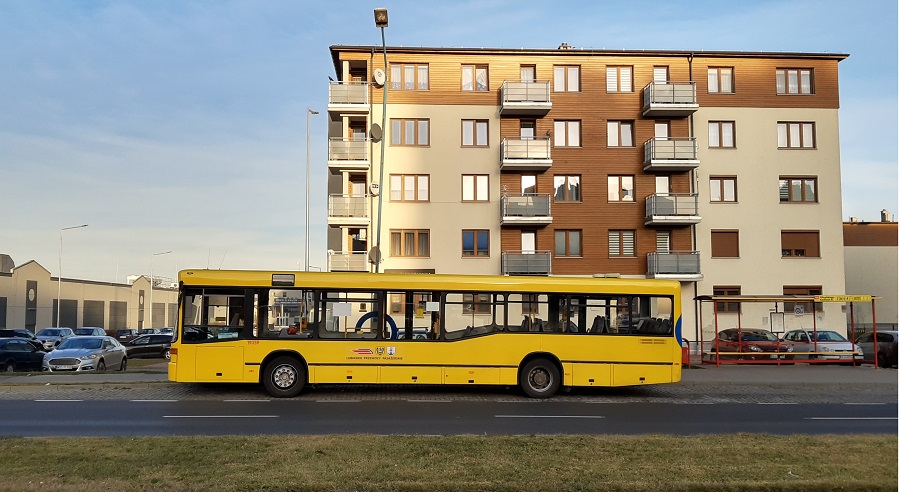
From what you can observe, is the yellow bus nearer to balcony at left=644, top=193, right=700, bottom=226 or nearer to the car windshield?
the car windshield

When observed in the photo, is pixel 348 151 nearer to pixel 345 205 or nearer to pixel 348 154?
pixel 348 154

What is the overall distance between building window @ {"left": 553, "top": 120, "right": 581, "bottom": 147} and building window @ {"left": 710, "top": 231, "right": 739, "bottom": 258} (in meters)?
8.73

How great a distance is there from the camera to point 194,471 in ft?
26.9

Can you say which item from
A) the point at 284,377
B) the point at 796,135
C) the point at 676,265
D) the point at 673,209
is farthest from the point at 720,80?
the point at 284,377

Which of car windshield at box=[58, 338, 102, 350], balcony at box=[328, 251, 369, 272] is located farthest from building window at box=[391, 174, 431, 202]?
car windshield at box=[58, 338, 102, 350]

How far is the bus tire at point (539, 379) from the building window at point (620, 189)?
24.7 metres

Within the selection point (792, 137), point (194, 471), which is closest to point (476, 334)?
point (194, 471)

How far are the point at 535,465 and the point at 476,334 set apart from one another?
30.6 feet

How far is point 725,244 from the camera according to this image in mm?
41469

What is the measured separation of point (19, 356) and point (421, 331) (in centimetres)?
1758

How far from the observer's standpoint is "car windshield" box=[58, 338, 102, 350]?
2718cm

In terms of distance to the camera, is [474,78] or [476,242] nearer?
[476,242]

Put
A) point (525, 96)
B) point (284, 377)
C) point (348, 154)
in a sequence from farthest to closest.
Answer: point (348, 154), point (525, 96), point (284, 377)

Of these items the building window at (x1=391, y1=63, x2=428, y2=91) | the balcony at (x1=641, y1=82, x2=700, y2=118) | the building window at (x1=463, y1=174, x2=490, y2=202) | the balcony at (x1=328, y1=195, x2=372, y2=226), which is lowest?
the balcony at (x1=328, y1=195, x2=372, y2=226)
